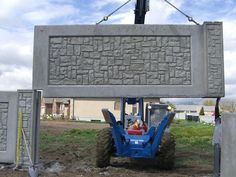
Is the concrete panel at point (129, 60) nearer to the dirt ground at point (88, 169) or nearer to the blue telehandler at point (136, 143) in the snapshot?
the blue telehandler at point (136, 143)

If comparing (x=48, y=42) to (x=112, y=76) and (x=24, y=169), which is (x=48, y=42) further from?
(x=24, y=169)

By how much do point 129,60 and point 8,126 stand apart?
4256mm

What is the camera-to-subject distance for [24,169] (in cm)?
1388

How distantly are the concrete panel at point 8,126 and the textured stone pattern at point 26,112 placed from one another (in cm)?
24

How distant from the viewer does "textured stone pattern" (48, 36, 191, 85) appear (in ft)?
47.6

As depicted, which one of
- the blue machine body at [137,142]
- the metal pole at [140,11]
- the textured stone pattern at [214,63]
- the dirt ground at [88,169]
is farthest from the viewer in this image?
the metal pole at [140,11]

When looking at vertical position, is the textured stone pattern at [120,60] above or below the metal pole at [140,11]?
below

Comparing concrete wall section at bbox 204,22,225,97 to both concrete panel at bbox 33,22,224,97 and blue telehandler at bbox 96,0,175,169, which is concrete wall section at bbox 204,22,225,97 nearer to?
concrete panel at bbox 33,22,224,97

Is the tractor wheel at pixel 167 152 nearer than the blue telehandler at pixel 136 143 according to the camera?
No

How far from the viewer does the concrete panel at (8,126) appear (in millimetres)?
14289

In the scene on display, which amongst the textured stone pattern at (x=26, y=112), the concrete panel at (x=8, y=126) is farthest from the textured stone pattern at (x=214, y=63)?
the concrete panel at (x=8, y=126)

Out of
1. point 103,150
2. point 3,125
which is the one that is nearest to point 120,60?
point 103,150

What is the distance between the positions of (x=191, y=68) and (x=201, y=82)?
0.53 meters

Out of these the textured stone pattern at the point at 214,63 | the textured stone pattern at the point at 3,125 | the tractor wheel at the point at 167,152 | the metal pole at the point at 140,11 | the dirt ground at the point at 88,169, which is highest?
the metal pole at the point at 140,11
